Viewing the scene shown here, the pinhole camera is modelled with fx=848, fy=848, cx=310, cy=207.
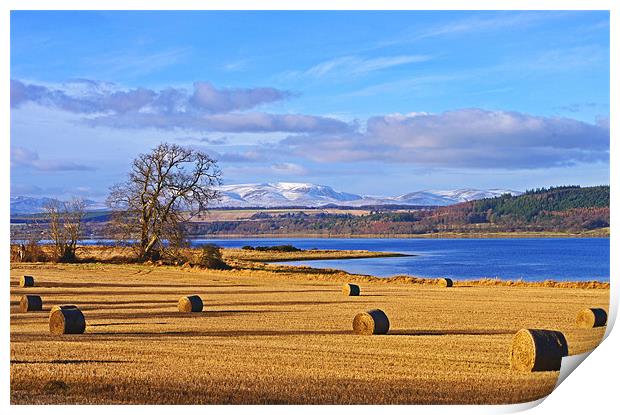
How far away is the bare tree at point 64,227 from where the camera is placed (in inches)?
1845

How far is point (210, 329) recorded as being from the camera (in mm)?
18219

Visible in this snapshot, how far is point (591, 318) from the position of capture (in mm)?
19609

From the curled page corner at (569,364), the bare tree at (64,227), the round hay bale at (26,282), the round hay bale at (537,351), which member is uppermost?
the bare tree at (64,227)

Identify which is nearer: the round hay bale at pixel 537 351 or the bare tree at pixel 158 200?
the round hay bale at pixel 537 351

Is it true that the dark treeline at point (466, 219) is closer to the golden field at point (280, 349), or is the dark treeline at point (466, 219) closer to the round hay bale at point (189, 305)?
the golden field at point (280, 349)

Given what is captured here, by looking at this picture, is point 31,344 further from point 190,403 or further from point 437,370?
point 437,370

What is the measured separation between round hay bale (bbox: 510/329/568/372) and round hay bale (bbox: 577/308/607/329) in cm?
630

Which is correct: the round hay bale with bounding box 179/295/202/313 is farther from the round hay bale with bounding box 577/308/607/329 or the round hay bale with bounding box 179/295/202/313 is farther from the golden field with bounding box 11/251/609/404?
the round hay bale with bounding box 577/308/607/329

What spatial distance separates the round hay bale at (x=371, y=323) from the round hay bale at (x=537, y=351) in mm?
4397

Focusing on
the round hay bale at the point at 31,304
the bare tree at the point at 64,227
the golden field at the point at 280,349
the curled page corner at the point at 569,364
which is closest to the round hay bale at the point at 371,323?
the golden field at the point at 280,349

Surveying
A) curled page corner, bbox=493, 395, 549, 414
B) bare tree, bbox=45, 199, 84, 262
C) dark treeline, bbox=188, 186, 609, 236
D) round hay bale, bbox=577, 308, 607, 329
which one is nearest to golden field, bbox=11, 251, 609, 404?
curled page corner, bbox=493, 395, 549, 414
